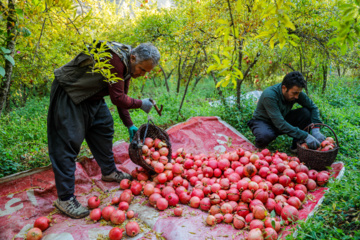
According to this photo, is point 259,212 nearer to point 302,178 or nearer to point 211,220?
point 211,220

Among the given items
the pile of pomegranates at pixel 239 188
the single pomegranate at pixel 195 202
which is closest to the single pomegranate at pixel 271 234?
the pile of pomegranates at pixel 239 188

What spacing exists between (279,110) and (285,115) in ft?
1.23

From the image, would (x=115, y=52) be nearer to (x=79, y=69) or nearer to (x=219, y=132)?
(x=79, y=69)

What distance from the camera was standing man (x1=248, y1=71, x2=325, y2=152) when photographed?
3.36 metres

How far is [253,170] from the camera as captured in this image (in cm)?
273

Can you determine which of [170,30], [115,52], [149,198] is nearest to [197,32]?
[170,30]

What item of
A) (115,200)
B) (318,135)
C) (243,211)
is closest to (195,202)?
(243,211)

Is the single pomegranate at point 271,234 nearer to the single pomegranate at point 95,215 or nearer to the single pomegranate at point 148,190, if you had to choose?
the single pomegranate at point 148,190

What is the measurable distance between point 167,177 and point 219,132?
6.07 ft

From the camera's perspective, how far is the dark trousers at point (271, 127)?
3.64 m

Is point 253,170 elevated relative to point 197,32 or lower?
lower

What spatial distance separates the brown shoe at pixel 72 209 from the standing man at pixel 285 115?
2712mm

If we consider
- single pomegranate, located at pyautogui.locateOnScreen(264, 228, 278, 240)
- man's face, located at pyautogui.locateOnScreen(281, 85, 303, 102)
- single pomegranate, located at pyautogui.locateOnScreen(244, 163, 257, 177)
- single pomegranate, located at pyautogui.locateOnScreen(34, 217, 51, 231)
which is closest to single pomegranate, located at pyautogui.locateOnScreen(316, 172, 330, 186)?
single pomegranate, located at pyautogui.locateOnScreen(244, 163, 257, 177)

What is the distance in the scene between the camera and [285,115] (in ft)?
12.8
